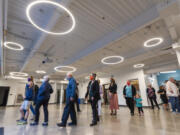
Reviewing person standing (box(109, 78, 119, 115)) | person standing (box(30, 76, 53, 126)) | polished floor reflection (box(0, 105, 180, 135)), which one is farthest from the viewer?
person standing (box(109, 78, 119, 115))

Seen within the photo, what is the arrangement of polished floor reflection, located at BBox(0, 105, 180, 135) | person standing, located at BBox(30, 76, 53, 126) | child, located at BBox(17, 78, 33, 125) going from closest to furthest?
polished floor reflection, located at BBox(0, 105, 180, 135) → person standing, located at BBox(30, 76, 53, 126) → child, located at BBox(17, 78, 33, 125)

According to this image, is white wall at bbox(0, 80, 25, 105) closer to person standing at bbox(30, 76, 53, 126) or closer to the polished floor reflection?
the polished floor reflection

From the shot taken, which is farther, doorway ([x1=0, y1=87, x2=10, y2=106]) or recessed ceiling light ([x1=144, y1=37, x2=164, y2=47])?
doorway ([x1=0, y1=87, x2=10, y2=106])

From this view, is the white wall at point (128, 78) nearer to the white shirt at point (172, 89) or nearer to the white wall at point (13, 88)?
the white shirt at point (172, 89)

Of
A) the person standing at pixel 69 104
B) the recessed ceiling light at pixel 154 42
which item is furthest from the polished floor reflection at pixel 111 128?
the recessed ceiling light at pixel 154 42

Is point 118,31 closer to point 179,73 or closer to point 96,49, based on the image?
point 96,49

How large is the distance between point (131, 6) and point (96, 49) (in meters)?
2.31

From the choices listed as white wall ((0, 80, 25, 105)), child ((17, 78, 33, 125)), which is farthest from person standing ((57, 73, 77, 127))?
white wall ((0, 80, 25, 105))

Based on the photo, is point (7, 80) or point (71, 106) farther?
point (7, 80)

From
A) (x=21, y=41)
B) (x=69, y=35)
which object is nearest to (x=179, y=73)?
(x=69, y=35)

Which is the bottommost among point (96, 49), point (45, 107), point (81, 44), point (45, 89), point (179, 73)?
point (45, 107)

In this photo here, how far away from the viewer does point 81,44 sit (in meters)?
4.89

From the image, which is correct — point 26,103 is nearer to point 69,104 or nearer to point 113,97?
point 69,104

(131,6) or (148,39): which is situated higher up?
(131,6)
